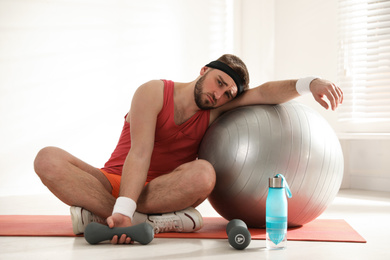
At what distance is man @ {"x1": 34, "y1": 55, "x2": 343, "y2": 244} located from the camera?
88.1 inches

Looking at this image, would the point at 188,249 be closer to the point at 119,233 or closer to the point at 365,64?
the point at 119,233

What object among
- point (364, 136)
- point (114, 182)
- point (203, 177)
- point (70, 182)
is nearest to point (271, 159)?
point (203, 177)

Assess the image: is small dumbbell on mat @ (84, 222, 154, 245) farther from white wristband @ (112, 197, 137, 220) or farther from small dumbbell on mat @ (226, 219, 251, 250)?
small dumbbell on mat @ (226, 219, 251, 250)

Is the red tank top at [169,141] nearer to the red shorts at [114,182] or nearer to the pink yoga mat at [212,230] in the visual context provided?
the red shorts at [114,182]

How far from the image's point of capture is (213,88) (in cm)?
241

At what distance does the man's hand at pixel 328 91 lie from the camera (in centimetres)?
222

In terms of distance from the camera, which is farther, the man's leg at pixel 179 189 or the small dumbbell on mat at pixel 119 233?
the man's leg at pixel 179 189

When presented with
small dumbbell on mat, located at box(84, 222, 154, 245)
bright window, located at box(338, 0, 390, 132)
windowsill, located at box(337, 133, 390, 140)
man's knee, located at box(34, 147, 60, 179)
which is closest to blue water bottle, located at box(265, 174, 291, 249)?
small dumbbell on mat, located at box(84, 222, 154, 245)

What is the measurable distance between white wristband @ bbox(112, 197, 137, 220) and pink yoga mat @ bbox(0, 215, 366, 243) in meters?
0.21

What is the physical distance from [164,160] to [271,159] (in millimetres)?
580

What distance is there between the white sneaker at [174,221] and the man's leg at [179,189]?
2 centimetres

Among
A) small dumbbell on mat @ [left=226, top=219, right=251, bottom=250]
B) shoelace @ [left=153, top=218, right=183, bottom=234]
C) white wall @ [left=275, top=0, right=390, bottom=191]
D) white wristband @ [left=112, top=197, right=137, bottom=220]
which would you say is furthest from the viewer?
white wall @ [left=275, top=0, right=390, bottom=191]

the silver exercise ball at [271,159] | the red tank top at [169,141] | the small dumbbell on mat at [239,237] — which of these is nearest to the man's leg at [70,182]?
the red tank top at [169,141]

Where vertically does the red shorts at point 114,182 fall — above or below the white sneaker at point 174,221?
above
